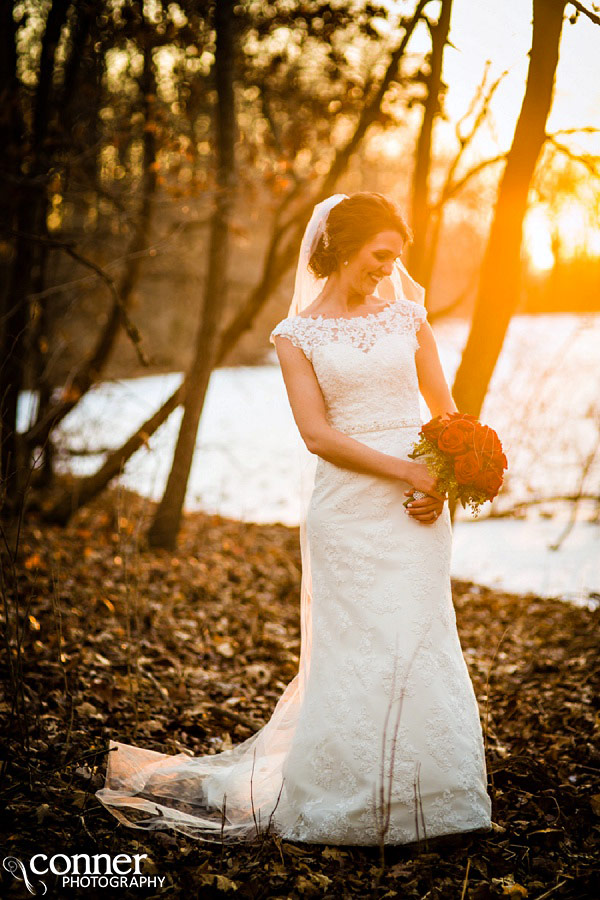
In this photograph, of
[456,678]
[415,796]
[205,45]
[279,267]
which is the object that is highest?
[205,45]

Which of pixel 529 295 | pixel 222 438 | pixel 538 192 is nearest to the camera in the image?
pixel 538 192

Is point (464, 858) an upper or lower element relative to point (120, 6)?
lower

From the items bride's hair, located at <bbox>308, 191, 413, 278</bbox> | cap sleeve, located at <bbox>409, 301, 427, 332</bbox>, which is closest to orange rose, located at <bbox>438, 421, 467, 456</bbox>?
cap sleeve, located at <bbox>409, 301, 427, 332</bbox>

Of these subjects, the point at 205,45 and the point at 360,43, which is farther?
the point at 360,43

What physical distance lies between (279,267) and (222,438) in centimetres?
856

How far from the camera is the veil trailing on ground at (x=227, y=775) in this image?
130 inches

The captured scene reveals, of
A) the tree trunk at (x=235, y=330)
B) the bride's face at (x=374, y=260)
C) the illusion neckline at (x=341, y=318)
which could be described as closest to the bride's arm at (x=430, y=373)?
the illusion neckline at (x=341, y=318)

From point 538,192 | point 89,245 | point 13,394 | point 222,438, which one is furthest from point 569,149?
point 222,438

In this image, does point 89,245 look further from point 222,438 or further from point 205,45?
point 222,438

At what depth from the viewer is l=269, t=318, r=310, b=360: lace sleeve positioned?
3408mm

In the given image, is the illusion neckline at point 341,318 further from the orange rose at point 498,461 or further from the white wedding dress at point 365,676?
the orange rose at point 498,461

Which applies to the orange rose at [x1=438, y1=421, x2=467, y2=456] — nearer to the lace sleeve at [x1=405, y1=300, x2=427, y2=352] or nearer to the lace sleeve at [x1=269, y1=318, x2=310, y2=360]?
the lace sleeve at [x1=405, y1=300, x2=427, y2=352]

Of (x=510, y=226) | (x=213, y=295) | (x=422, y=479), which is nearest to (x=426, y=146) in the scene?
(x=510, y=226)

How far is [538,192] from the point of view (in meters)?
5.83
